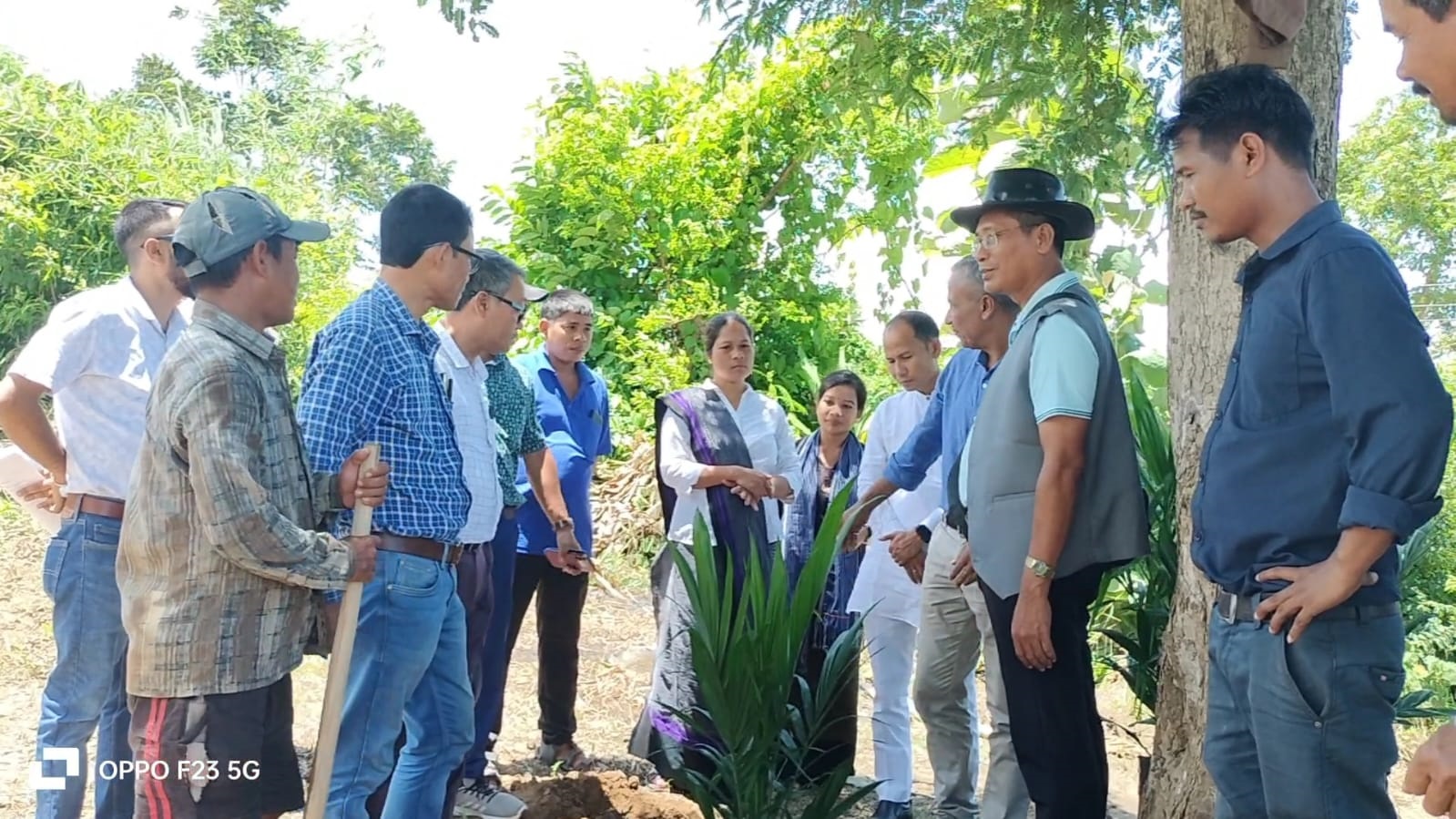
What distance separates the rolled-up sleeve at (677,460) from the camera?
4.55 metres

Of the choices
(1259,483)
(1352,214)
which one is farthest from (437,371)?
(1352,214)

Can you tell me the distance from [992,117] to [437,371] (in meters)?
2.92

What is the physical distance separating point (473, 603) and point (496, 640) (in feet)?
2.57

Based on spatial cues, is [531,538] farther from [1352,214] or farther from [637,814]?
[1352,214]

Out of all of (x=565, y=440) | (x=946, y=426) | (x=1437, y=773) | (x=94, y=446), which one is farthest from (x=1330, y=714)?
(x=565, y=440)

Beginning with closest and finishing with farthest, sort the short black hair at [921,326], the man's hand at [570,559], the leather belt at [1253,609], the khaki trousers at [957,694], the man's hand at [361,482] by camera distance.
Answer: the leather belt at [1253,609]
the man's hand at [361,482]
the khaki trousers at [957,694]
the short black hair at [921,326]
the man's hand at [570,559]

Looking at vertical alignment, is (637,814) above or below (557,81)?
below

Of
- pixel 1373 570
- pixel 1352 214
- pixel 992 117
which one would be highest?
pixel 1352 214

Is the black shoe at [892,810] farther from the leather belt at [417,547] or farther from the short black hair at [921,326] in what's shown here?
the leather belt at [417,547]

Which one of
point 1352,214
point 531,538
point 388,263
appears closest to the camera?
point 388,263

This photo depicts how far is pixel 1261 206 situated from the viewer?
7.27ft

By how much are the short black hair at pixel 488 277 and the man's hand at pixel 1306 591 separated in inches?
96.3

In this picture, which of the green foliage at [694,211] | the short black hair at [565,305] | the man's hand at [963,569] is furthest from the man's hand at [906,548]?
the green foliage at [694,211]

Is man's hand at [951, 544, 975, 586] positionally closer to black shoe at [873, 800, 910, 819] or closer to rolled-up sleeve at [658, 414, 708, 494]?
black shoe at [873, 800, 910, 819]
